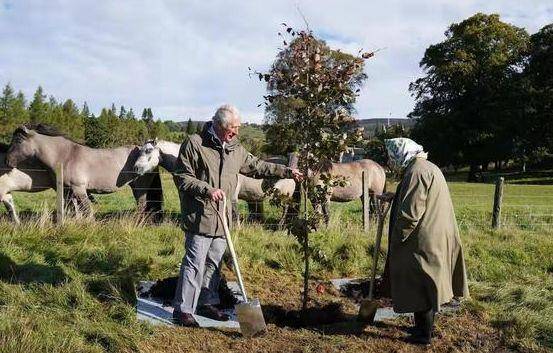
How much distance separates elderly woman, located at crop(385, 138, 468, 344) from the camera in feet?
16.4

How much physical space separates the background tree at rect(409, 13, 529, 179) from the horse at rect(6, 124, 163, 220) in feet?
99.6

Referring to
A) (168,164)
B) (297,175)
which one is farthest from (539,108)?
(297,175)

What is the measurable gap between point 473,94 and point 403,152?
1399 inches

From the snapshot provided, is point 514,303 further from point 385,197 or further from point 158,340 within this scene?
point 158,340

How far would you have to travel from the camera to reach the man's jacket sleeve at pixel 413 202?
497 centimetres

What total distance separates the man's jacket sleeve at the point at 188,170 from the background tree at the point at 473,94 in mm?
34288

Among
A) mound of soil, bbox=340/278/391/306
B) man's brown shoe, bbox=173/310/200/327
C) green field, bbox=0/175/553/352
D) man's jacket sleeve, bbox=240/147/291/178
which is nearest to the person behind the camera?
green field, bbox=0/175/553/352

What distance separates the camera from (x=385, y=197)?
5.83 metres

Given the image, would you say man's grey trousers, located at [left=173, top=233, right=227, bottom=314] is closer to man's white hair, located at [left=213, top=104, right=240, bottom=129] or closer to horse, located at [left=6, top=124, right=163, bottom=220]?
man's white hair, located at [left=213, top=104, right=240, bottom=129]

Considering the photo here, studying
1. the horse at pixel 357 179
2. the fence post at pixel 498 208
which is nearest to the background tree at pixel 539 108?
the horse at pixel 357 179

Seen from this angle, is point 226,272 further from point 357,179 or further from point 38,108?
point 38,108

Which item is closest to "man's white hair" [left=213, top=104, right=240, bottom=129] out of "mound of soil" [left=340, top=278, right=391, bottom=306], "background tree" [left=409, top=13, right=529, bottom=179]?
"mound of soil" [left=340, top=278, right=391, bottom=306]

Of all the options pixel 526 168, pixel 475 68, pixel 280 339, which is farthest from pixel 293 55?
pixel 526 168

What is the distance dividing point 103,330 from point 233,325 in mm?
1265
